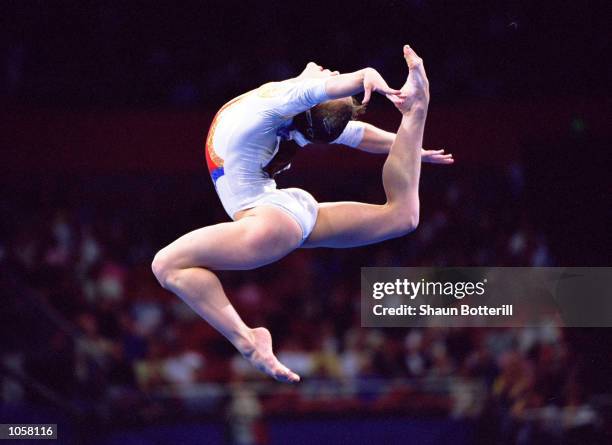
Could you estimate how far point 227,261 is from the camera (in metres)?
3.58

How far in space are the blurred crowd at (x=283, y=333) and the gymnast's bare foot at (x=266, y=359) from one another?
2527mm

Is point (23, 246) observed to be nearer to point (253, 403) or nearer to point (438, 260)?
point (253, 403)

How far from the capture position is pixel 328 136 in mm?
3754

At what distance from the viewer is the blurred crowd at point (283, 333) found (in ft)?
19.8

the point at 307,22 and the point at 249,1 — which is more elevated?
the point at 249,1

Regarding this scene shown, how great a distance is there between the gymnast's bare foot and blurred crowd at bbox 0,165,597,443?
2.53 meters

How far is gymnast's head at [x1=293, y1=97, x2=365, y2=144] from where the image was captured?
12.1 feet

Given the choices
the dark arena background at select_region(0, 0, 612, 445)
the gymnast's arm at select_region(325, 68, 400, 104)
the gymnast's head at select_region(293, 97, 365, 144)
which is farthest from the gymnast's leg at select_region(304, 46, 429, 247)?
the dark arena background at select_region(0, 0, 612, 445)

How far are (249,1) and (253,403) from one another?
353cm

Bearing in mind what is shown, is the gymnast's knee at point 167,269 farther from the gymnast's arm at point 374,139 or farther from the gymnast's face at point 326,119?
the gymnast's arm at point 374,139

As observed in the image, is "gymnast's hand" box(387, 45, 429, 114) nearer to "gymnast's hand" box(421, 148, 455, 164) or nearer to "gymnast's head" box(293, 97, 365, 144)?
"gymnast's head" box(293, 97, 365, 144)

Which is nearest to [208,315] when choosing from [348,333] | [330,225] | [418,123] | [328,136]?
[330,225]

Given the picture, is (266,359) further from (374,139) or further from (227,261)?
(374,139)

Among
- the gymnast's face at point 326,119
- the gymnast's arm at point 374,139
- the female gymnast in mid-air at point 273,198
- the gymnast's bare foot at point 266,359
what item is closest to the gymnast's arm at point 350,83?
the female gymnast in mid-air at point 273,198
